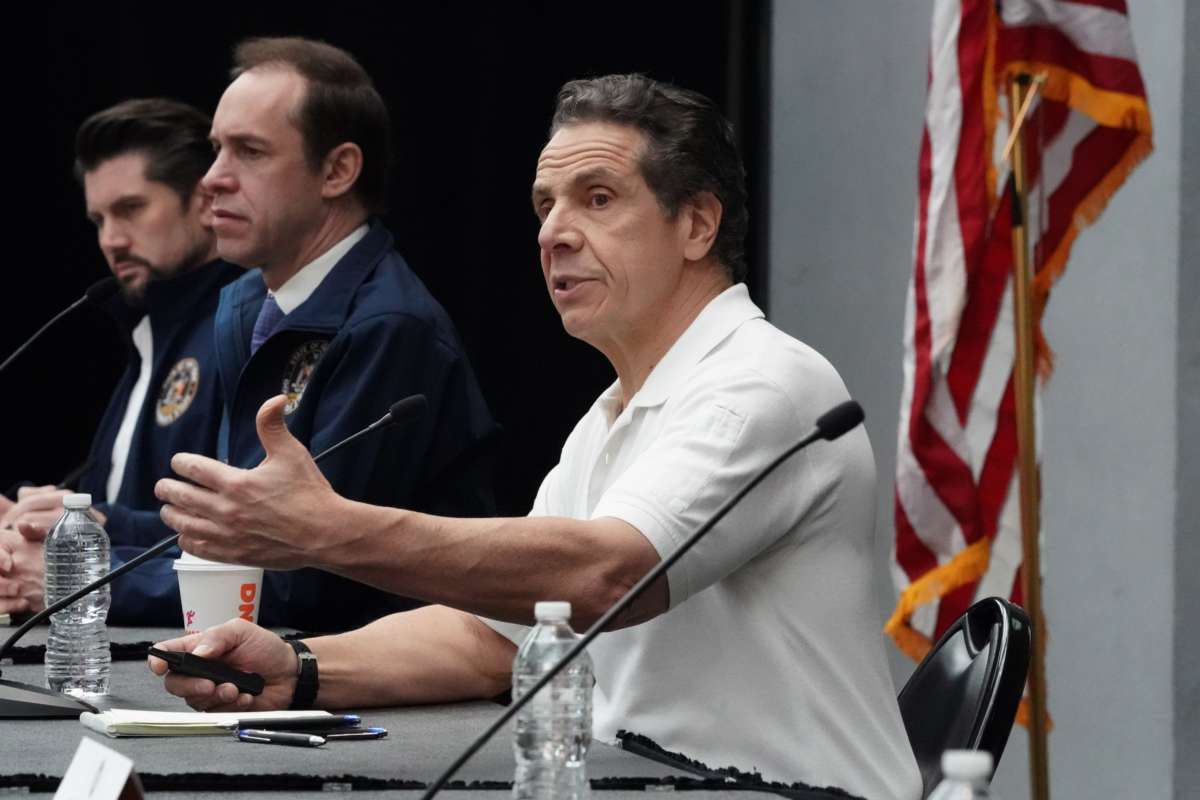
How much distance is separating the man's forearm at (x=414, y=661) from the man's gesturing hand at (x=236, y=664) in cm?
5

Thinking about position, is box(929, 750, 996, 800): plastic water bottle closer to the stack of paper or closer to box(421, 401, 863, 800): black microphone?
box(421, 401, 863, 800): black microphone

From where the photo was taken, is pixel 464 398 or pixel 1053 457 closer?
pixel 464 398

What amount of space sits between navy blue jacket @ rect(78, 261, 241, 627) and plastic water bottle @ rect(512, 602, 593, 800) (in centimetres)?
161

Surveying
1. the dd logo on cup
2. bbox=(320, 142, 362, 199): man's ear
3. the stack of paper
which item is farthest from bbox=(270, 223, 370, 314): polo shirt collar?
the stack of paper

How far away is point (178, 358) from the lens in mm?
3471

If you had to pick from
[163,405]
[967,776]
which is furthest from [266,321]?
[967,776]

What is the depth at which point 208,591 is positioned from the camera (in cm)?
210

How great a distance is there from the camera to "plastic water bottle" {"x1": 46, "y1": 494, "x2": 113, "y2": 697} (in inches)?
79.6

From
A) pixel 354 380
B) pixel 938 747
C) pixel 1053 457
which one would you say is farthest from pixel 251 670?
pixel 1053 457

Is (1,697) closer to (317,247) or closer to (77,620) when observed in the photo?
(77,620)

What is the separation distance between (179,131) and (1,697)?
2.24 meters

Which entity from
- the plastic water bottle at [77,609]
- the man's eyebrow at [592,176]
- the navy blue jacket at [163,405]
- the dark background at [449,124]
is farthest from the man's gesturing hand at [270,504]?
the dark background at [449,124]

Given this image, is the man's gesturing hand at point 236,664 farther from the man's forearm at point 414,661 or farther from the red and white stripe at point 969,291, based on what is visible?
the red and white stripe at point 969,291

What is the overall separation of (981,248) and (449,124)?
192cm
